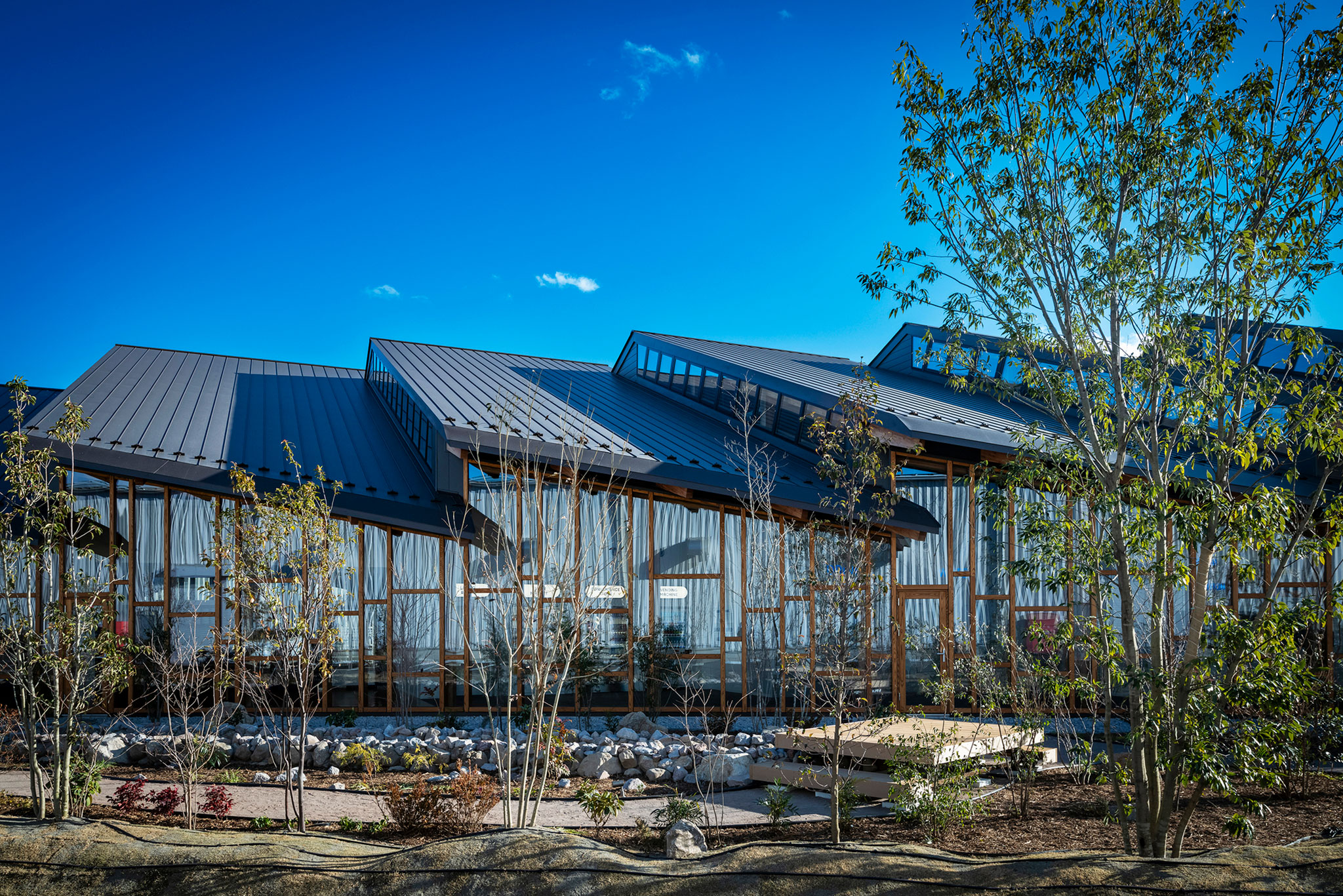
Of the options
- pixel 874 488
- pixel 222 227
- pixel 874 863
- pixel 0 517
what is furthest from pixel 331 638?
pixel 222 227

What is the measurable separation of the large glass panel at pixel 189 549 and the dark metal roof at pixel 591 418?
4.07 meters

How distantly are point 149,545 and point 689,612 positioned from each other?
9.13 m

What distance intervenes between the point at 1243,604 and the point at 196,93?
19.5m

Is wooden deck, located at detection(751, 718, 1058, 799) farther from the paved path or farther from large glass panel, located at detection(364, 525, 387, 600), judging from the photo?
large glass panel, located at detection(364, 525, 387, 600)

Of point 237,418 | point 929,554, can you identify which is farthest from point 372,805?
point 929,554

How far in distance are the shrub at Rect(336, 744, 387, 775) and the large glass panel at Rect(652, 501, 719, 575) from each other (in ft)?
17.6

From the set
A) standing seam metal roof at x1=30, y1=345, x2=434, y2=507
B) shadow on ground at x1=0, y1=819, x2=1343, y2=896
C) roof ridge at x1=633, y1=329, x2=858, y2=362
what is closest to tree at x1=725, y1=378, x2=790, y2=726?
standing seam metal roof at x1=30, y1=345, x2=434, y2=507

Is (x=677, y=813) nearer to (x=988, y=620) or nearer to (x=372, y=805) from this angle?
(x=372, y=805)

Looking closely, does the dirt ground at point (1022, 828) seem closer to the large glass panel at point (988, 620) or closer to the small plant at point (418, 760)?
the small plant at point (418, 760)

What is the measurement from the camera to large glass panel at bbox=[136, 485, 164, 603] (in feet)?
47.1

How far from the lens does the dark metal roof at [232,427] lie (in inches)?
523

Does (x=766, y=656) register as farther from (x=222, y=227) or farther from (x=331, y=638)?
(x=222, y=227)

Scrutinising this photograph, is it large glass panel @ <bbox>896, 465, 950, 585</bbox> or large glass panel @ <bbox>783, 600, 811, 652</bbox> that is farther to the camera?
large glass panel @ <bbox>896, 465, 950, 585</bbox>

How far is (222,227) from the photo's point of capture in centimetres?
1658
